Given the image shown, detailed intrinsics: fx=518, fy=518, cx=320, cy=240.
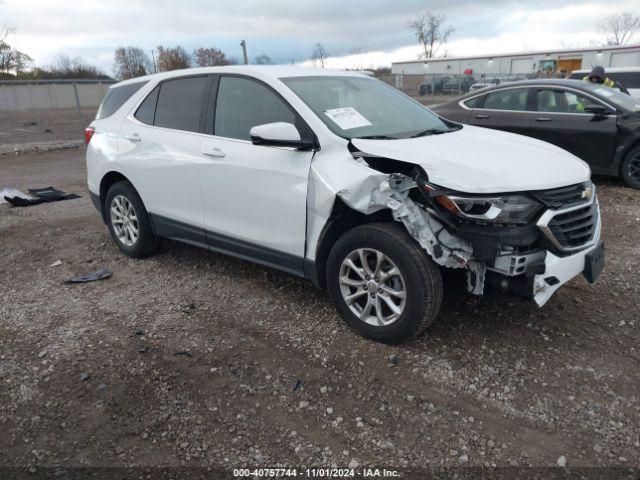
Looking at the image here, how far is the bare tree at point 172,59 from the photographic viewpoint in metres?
43.0

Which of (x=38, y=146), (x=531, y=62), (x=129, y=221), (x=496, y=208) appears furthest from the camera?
(x=531, y=62)

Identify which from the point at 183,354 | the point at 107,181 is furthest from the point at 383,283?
the point at 107,181

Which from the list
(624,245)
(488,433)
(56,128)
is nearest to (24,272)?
(488,433)

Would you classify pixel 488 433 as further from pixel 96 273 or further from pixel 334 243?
pixel 96 273

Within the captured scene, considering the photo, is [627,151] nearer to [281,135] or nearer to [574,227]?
[574,227]

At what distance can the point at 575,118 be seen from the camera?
24.5ft

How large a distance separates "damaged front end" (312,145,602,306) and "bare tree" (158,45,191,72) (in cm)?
4182

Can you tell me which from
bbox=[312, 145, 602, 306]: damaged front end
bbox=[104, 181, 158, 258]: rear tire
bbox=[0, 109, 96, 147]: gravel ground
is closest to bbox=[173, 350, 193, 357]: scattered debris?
bbox=[312, 145, 602, 306]: damaged front end

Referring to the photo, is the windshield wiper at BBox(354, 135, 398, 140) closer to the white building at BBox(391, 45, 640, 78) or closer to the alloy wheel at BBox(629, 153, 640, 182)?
the alloy wheel at BBox(629, 153, 640, 182)

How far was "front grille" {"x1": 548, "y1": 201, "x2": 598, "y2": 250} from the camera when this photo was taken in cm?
307

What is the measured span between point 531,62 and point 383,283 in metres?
40.2

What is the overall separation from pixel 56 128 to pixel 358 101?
18863 millimetres

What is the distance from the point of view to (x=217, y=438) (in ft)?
8.79

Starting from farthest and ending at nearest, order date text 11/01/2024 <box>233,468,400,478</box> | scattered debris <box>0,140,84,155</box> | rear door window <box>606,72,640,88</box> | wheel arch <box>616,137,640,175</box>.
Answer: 1. scattered debris <box>0,140,84,155</box>
2. rear door window <box>606,72,640,88</box>
3. wheel arch <box>616,137,640,175</box>
4. date text 11/01/2024 <box>233,468,400,478</box>
